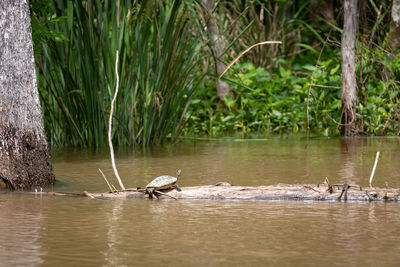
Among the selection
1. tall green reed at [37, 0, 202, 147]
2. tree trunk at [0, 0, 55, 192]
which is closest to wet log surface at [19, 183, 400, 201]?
tree trunk at [0, 0, 55, 192]

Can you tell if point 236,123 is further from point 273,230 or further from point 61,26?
point 273,230

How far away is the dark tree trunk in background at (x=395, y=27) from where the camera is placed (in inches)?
346

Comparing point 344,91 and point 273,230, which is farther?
point 344,91

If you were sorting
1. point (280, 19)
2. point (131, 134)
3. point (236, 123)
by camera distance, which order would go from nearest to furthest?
point (131, 134), point (236, 123), point (280, 19)

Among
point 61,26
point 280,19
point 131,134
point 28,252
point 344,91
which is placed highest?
point 280,19

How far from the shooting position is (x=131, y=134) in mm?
6609

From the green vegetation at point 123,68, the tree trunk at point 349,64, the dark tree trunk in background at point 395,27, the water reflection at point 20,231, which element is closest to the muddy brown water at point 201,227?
the water reflection at point 20,231

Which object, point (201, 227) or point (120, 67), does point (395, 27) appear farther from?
point (201, 227)

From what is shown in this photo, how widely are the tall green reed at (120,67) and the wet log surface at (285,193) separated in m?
2.55

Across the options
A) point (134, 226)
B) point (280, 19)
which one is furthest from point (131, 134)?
point (280, 19)

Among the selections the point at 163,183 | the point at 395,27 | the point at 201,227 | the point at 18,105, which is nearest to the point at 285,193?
the point at 163,183

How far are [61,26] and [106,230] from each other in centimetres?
381

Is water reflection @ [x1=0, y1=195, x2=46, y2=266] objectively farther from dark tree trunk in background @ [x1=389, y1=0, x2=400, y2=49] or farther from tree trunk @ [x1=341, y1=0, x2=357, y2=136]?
dark tree trunk in background @ [x1=389, y1=0, x2=400, y2=49]

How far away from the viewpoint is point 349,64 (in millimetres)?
7742
